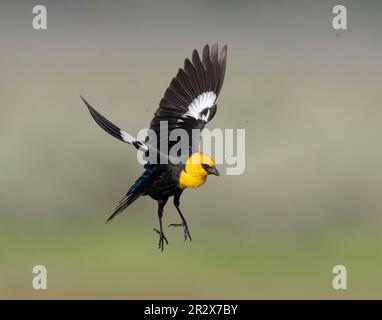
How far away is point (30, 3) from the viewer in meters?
8.98

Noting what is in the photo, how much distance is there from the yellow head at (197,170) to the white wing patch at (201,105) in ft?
1.37

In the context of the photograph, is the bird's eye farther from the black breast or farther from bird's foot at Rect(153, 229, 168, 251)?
bird's foot at Rect(153, 229, 168, 251)

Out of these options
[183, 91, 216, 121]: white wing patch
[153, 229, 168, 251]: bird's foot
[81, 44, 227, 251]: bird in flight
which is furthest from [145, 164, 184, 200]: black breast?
[183, 91, 216, 121]: white wing patch

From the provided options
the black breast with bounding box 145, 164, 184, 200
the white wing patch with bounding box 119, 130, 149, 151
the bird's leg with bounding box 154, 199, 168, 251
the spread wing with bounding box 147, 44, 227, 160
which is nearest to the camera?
the white wing patch with bounding box 119, 130, 149, 151

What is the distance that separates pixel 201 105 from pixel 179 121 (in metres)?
0.16

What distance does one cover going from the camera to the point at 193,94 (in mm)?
4410

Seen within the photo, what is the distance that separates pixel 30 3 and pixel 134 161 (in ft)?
9.52

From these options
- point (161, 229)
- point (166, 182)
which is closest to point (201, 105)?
point (166, 182)

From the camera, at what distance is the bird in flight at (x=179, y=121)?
4109 millimetres

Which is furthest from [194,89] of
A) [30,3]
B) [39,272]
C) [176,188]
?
[30,3]

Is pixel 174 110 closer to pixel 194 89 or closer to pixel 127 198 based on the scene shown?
pixel 194 89

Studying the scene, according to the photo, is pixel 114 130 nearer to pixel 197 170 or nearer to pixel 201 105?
pixel 197 170

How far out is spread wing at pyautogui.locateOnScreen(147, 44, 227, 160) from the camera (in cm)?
436

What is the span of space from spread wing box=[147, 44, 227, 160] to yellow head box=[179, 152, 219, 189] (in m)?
0.34
